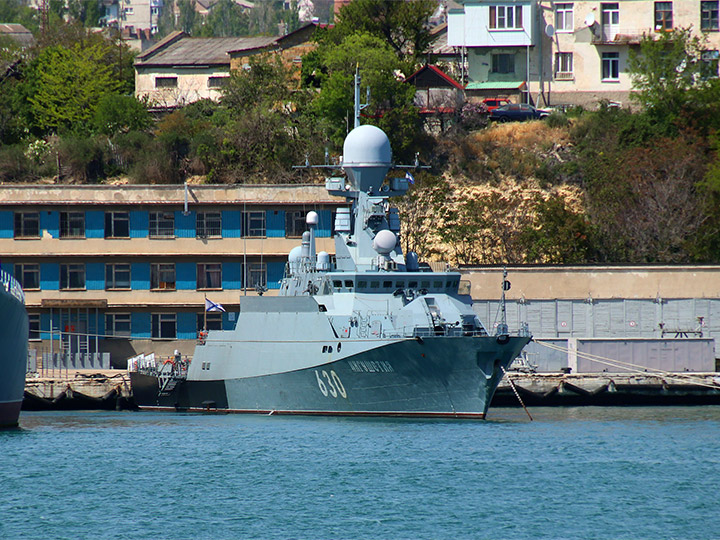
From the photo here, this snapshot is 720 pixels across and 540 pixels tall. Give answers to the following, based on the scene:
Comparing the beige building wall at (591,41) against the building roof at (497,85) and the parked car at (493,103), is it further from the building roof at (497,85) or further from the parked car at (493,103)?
the parked car at (493,103)

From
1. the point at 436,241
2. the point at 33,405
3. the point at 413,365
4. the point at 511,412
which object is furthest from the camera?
the point at 436,241

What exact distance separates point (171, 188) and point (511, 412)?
21.3 metres

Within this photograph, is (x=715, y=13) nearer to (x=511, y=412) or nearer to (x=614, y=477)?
(x=511, y=412)

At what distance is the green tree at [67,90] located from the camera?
74.6 m

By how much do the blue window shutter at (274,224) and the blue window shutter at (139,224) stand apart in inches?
215

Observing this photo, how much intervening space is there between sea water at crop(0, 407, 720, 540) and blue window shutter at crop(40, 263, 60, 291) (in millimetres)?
17904

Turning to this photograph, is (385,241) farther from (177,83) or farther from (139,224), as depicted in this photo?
(177,83)

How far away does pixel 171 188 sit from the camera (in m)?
56.3

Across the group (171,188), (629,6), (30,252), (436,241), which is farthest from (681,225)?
(30,252)

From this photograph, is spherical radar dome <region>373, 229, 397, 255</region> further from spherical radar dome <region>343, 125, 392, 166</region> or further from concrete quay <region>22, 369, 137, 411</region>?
concrete quay <region>22, 369, 137, 411</region>

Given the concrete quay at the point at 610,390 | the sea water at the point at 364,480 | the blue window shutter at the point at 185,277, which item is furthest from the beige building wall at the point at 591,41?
the sea water at the point at 364,480

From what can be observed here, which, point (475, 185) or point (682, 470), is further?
point (475, 185)

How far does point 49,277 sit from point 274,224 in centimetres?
1054

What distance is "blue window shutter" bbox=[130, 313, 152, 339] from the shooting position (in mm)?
55719
